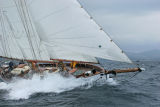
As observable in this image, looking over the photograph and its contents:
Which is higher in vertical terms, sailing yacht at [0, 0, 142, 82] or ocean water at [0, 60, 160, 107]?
sailing yacht at [0, 0, 142, 82]

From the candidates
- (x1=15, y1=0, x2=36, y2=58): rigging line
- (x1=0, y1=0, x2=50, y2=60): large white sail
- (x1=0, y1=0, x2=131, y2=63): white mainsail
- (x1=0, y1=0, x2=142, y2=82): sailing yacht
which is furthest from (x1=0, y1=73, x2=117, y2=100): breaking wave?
(x1=15, y1=0, x2=36, y2=58): rigging line

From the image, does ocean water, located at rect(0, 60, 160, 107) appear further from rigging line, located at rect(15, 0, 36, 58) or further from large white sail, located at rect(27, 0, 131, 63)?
rigging line, located at rect(15, 0, 36, 58)

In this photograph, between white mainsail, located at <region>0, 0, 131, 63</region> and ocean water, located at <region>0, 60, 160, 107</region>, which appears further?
white mainsail, located at <region>0, 0, 131, 63</region>

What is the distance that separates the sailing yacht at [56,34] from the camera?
14914 mm

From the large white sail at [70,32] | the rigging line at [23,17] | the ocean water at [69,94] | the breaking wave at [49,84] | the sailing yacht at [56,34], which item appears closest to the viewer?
the ocean water at [69,94]

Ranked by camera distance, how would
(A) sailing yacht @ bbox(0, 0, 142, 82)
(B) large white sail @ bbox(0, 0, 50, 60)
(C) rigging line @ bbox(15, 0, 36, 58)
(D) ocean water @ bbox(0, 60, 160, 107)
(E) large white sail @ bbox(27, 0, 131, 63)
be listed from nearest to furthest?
1. (D) ocean water @ bbox(0, 60, 160, 107)
2. (E) large white sail @ bbox(27, 0, 131, 63)
3. (A) sailing yacht @ bbox(0, 0, 142, 82)
4. (C) rigging line @ bbox(15, 0, 36, 58)
5. (B) large white sail @ bbox(0, 0, 50, 60)

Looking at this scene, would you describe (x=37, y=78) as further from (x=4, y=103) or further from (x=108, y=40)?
(x=108, y=40)

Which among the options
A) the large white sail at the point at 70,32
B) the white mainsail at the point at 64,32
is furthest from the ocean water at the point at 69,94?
the large white sail at the point at 70,32

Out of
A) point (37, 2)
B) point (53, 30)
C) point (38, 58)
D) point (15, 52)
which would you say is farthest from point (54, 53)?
point (15, 52)

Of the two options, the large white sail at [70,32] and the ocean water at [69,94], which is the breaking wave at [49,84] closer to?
the ocean water at [69,94]

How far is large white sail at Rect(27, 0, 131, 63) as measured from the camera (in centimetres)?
1477

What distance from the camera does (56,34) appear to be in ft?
52.9

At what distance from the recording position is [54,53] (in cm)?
1658

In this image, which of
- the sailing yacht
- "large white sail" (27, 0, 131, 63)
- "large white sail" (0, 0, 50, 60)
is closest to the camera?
"large white sail" (27, 0, 131, 63)
